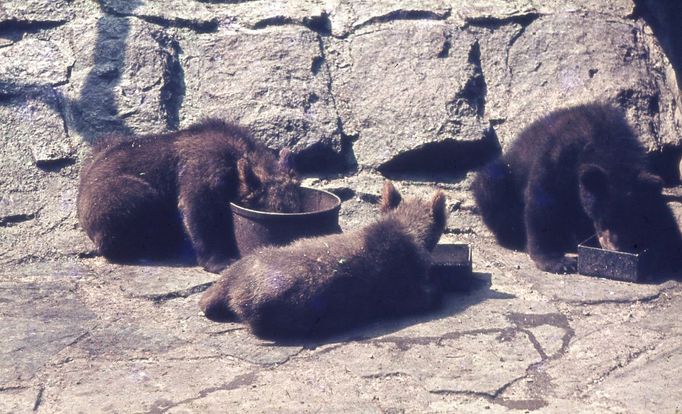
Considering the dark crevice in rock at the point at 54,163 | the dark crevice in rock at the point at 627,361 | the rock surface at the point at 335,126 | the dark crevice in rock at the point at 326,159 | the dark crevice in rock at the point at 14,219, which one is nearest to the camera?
the dark crevice in rock at the point at 627,361

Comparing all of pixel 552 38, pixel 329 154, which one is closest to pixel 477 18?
pixel 552 38

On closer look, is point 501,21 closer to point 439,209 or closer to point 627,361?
point 439,209

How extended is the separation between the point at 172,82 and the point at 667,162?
4.84m

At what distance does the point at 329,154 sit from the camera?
859cm

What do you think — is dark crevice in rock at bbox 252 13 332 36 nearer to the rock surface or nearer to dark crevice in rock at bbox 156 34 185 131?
the rock surface

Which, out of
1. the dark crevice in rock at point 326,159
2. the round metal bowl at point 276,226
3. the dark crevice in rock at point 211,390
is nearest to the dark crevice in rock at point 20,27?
the dark crevice in rock at point 326,159

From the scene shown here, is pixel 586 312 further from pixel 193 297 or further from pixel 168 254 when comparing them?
pixel 168 254

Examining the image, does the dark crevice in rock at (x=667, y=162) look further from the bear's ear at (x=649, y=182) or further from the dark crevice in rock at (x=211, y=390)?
the dark crevice in rock at (x=211, y=390)

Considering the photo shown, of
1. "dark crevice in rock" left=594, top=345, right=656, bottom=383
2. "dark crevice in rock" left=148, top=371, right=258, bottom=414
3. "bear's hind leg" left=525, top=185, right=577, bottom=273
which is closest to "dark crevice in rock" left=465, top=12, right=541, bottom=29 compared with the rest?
"bear's hind leg" left=525, top=185, right=577, bottom=273

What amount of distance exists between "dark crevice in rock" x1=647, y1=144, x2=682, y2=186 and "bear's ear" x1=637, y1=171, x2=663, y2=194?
4.44 feet

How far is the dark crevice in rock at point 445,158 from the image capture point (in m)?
8.54

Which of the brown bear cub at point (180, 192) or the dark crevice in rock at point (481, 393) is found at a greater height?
the brown bear cub at point (180, 192)

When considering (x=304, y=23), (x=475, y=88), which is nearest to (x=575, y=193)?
(x=475, y=88)

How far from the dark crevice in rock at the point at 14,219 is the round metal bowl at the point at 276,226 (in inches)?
84.0
